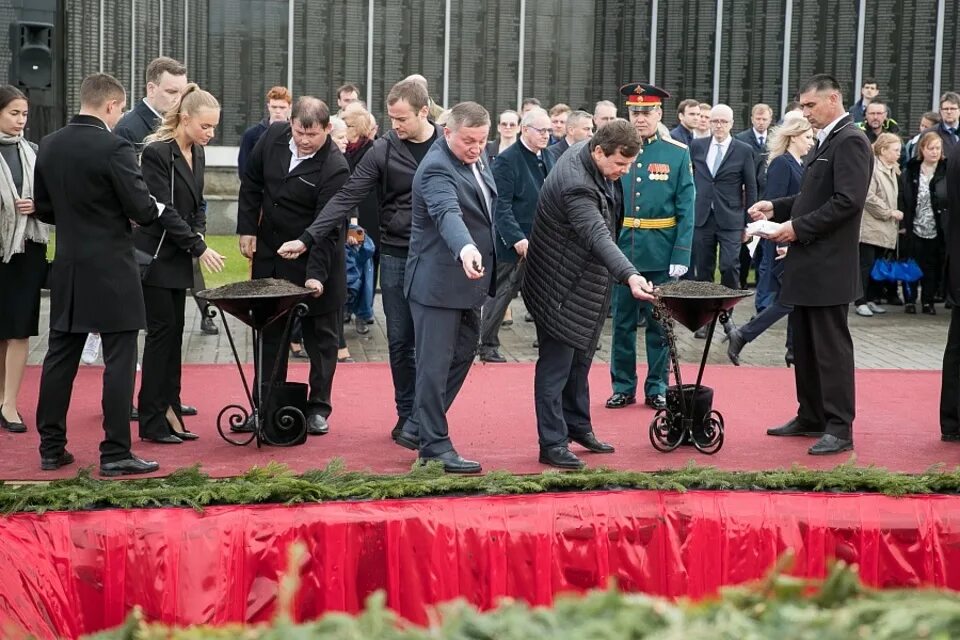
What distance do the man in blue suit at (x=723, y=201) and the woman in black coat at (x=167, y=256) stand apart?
596 centimetres

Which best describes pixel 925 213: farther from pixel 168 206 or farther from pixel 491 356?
pixel 168 206

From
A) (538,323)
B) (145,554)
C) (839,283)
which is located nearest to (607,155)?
(538,323)

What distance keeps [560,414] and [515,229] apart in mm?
3187

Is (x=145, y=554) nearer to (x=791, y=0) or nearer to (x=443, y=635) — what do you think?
(x=443, y=635)

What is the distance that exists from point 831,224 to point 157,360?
354 cm

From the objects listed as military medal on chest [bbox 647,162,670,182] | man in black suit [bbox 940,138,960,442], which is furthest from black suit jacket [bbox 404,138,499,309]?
man in black suit [bbox 940,138,960,442]

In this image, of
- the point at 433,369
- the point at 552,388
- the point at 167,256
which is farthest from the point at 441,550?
the point at 167,256

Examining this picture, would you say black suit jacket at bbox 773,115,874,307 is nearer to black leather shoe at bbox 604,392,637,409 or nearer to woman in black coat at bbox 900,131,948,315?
black leather shoe at bbox 604,392,637,409

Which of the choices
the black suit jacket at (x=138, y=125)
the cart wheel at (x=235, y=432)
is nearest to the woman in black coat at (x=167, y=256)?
the cart wheel at (x=235, y=432)

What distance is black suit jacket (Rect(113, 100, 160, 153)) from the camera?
801 centimetres

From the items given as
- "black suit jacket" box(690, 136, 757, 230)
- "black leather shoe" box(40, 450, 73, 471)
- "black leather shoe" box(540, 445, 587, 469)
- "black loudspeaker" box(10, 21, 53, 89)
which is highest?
"black loudspeaker" box(10, 21, 53, 89)

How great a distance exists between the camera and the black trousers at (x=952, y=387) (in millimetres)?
7301

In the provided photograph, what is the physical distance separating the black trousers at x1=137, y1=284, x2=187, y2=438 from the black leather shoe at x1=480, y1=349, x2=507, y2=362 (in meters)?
3.34

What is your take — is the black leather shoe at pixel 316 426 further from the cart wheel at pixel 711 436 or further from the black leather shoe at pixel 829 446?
the black leather shoe at pixel 829 446
